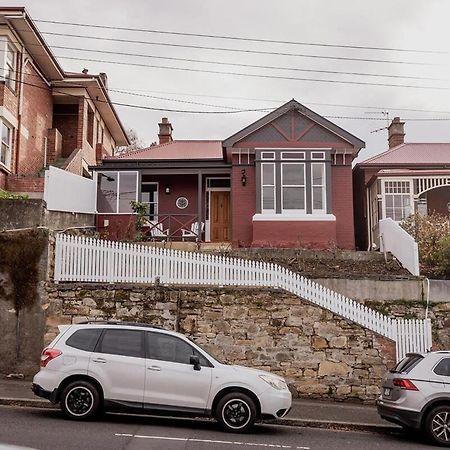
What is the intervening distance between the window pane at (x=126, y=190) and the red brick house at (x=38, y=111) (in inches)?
76.0

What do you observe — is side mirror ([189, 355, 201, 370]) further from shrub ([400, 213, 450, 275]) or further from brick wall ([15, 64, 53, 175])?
Result: brick wall ([15, 64, 53, 175])

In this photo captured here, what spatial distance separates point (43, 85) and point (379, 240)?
14.2 m

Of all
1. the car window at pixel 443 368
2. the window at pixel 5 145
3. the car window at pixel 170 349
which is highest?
the window at pixel 5 145

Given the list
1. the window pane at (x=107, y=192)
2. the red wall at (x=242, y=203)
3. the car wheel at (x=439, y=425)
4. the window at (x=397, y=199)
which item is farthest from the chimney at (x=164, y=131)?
the car wheel at (x=439, y=425)

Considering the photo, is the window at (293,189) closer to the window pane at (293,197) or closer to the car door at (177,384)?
the window pane at (293,197)

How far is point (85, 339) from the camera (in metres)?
9.53

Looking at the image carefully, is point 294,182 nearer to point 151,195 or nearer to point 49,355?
point 151,195

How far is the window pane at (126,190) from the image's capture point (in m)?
22.3

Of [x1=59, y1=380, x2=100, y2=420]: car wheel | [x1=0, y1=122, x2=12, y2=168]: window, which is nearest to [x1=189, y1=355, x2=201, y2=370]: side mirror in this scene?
[x1=59, y1=380, x2=100, y2=420]: car wheel

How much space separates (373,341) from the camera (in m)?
13.2

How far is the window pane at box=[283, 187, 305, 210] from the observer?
2080 centimetres

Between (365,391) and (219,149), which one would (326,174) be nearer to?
(219,149)

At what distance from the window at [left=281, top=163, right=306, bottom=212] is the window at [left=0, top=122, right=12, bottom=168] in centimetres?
938

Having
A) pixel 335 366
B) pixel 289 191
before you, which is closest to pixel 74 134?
pixel 289 191
